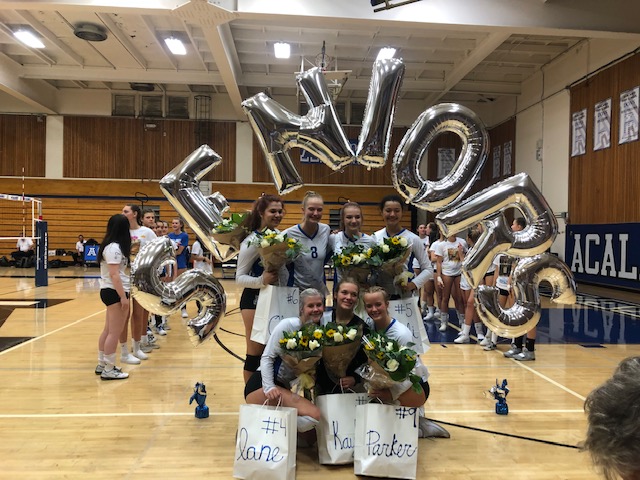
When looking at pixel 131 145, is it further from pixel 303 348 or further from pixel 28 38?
pixel 303 348

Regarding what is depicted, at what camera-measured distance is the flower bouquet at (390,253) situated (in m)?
2.82

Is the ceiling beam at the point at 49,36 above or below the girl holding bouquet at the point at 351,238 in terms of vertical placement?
above

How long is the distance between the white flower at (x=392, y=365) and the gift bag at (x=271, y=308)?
0.71 m

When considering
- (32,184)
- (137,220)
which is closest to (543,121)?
(137,220)

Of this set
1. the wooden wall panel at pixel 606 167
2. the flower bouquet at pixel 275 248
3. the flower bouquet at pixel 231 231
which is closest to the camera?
the flower bouquet at pixel 275 248

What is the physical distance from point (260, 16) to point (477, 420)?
7896mm

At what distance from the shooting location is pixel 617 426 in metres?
0.73

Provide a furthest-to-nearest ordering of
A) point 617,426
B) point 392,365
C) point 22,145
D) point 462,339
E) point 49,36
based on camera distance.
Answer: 1. point 22,145
2. point 49,36
3. point 462,339
4. point 392,365
5. point 617,426

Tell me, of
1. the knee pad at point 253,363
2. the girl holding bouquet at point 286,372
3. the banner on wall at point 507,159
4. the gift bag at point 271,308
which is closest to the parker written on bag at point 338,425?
the girl holding bouquet at point 286,372

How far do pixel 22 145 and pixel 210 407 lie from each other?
17.5 metres

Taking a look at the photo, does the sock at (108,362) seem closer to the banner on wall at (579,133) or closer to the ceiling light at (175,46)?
the ceiling light at (175,46)

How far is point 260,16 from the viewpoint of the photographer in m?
8.76

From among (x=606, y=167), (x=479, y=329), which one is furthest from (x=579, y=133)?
(x=479, y=329)

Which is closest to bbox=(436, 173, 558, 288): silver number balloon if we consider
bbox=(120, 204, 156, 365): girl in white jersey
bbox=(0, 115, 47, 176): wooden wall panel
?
bbox=(120, 204, 156, 365): girl in white jersey
